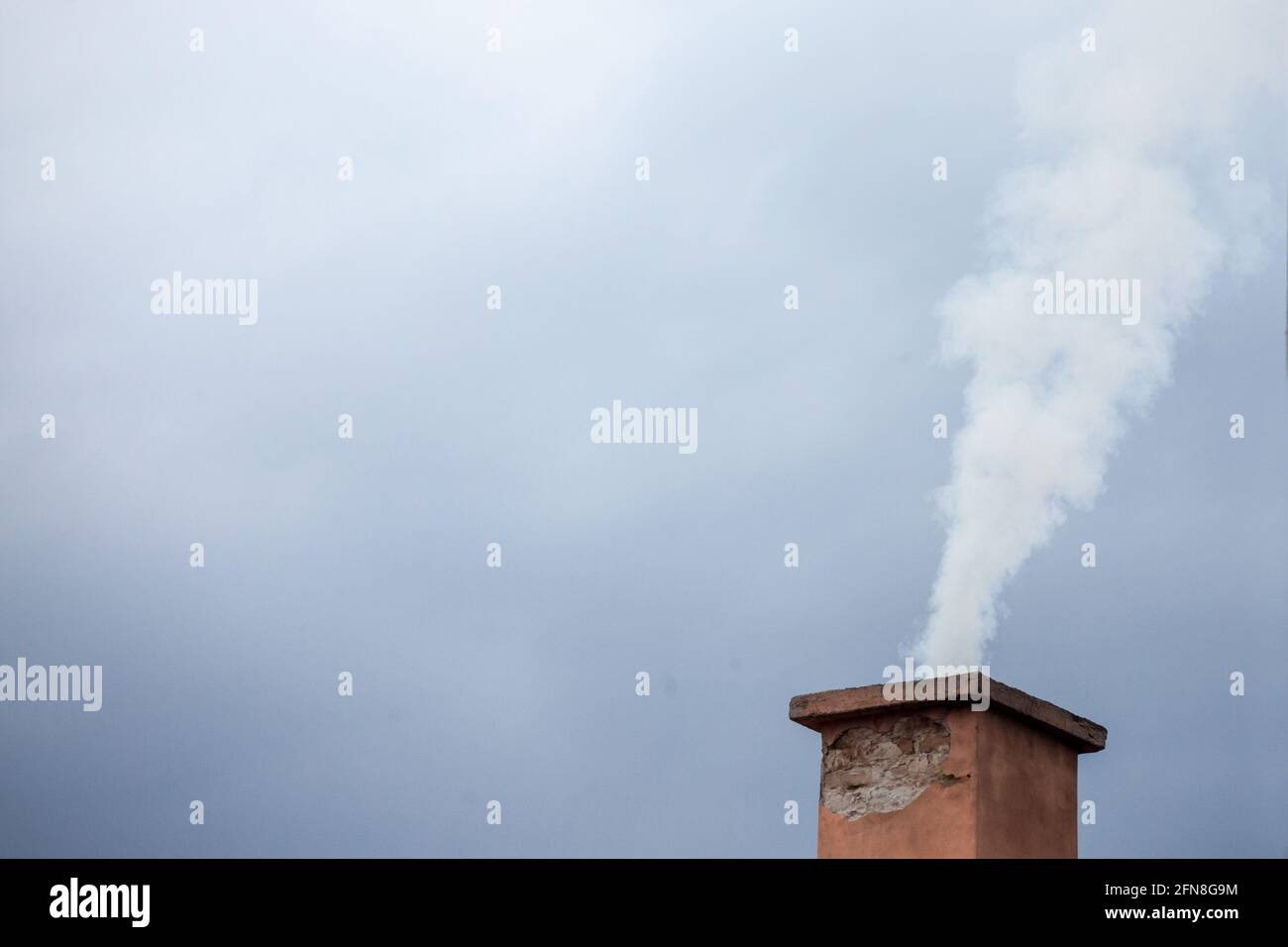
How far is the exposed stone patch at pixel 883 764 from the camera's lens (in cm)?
883

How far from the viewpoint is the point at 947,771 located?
28.7 feet

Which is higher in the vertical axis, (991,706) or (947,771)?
(991,706)

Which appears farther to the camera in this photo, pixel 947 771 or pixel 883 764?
pixel 883 764

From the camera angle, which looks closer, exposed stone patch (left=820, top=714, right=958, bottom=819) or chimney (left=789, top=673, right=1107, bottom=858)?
chimney (left=789, top=673, right=1107, bottom=858)

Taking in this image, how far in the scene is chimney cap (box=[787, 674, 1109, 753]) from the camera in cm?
883

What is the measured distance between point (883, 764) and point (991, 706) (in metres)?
0.66
